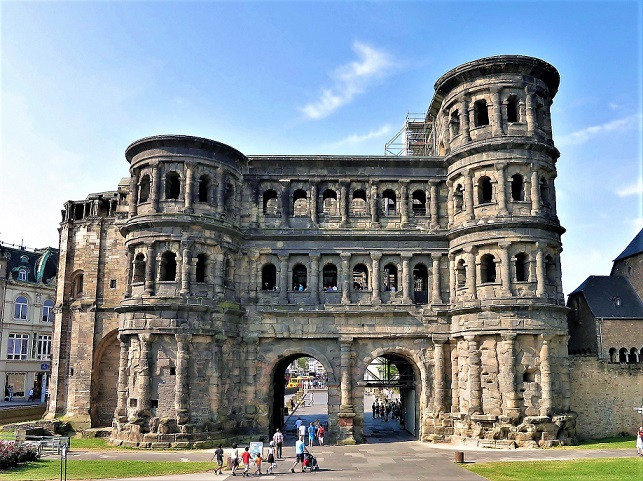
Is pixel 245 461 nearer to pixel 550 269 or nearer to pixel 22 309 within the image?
pixel 550 269

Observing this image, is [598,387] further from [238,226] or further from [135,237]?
[135,237]

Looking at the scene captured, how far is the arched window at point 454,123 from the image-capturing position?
1483 inches

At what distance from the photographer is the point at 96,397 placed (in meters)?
40.6

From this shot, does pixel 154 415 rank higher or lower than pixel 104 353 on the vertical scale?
lower

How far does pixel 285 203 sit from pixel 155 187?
27.3ft

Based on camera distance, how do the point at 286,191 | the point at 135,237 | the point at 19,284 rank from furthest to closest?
the point at 19,284 < the point at 286,191 < the point at 135,237

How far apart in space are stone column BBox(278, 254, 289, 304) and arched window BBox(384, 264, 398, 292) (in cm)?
655

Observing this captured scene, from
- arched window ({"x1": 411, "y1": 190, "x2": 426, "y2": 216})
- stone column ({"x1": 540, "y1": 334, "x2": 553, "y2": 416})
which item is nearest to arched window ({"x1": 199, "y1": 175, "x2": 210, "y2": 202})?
arched window ({"x1": 411, "y1": 190, "x2": 426, "y2": 216})

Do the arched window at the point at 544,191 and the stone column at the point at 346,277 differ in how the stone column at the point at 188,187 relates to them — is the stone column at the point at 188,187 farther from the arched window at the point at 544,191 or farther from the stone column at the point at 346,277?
the arched window at the point at 544,191

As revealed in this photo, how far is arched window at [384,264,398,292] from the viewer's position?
37969 mm

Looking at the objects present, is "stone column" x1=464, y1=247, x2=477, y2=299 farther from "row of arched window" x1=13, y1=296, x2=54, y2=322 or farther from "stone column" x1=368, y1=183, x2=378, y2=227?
"row of arched window" x1=13, y1=296, x2=54, y2=322

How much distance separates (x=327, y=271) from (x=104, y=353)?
17.2 m

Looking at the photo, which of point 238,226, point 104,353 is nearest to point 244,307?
point 238,226

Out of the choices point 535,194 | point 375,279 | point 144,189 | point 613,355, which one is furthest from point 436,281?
point 144,189
